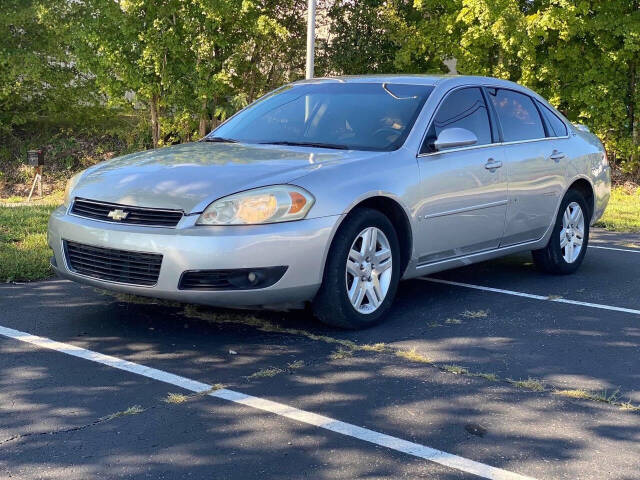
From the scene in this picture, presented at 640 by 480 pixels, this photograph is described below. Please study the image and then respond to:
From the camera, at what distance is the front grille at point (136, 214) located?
5.25m

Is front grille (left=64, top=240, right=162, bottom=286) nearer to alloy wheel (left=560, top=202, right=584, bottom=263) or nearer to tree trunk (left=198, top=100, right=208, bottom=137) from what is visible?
alloy wheel (left=560, top=202, right=584, bottom=263)

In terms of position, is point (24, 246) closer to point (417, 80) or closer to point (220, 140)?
point (220, 140)

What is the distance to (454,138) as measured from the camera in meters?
6.26

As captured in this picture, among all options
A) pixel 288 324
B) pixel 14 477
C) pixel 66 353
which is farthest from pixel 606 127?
pixel 14 477

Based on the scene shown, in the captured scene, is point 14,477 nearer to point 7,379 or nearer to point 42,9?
point 7,379

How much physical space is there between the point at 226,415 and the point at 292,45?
17.9m

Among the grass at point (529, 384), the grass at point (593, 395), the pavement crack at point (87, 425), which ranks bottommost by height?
the grass at point (593, 395)

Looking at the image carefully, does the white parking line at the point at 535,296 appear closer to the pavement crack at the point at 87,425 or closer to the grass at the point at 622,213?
the pavement crack at the point at 87,425

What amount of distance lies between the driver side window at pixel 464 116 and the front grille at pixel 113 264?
7.20ft

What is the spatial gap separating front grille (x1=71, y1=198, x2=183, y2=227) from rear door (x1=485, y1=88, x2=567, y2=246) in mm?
2877

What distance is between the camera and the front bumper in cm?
512

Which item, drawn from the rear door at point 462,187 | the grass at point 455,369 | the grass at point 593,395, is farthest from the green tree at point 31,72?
the grass at point 593,395

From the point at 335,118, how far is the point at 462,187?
1034 millimetres

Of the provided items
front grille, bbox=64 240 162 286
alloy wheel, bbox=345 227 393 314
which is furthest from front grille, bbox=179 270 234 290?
alloy wheel, bbox=345 227 393 314
